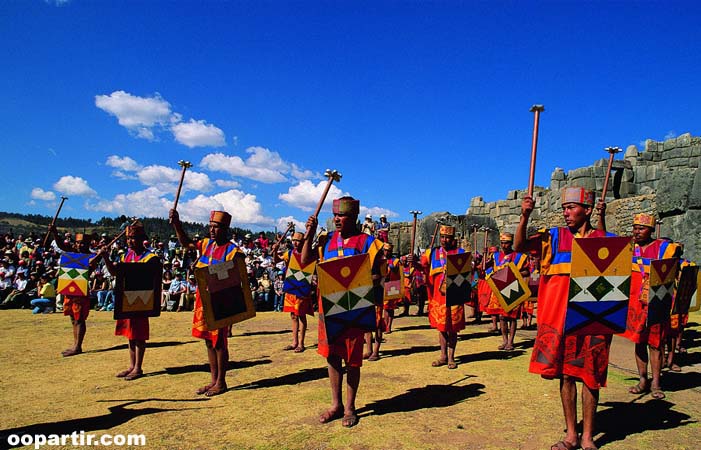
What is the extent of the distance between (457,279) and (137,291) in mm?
4773

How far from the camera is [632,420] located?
466 centimetres

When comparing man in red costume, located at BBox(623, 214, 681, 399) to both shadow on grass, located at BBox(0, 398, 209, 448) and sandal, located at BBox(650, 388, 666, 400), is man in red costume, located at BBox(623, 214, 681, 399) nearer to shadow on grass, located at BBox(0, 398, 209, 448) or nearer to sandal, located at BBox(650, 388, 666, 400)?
sandal, located at BBox(650, 388, 666, 400)

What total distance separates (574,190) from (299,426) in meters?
3.46

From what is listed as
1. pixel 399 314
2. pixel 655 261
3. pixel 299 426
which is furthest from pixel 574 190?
pixel 399 314

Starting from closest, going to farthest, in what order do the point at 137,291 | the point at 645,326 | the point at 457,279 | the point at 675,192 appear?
the point at 645,326, the point at 137,291, the point at 457,279, the point at 675,192

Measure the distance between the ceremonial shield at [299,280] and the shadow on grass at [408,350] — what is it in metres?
1.74

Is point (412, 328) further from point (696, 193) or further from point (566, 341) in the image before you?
point (696, 193)

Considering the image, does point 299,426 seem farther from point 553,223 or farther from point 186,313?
point 553,223

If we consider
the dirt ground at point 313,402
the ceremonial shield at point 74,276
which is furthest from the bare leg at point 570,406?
the ceremonial shield at point 74,276

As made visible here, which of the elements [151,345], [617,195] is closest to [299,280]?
[151,345]

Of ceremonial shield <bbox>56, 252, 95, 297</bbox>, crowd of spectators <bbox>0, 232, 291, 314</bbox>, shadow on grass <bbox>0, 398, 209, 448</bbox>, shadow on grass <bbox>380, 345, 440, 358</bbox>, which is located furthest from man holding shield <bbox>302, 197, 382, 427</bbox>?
crowd of spectators <bbox>0, 232, 291, 314</bbox>

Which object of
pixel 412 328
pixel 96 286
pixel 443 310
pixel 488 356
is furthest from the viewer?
pixel 96 286

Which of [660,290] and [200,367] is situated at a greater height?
[660,290]

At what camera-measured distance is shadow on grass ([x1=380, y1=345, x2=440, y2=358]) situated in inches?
319
